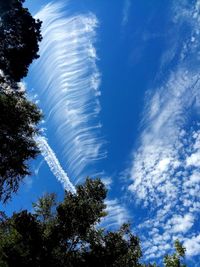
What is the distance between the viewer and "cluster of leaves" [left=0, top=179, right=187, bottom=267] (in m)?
35.9

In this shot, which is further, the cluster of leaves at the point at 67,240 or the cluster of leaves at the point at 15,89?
the cluster of leaves at the point at 67,240

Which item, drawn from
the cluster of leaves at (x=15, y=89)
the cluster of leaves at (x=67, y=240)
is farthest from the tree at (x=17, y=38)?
the cluster of leaves at (x=67, y=240)

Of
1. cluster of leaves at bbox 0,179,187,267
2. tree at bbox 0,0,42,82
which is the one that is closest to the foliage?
cluster of leaves at bbox 0,179,187,267

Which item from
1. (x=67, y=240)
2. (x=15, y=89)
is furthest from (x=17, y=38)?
(x=67, y=240)

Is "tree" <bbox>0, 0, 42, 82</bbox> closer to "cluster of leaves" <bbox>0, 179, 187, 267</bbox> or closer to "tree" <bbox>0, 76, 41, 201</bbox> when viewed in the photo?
"tree" <bbox>0, 76, 41, 201</bbox>

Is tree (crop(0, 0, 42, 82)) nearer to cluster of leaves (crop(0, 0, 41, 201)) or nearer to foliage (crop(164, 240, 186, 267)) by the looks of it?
cluster of leaves (crop(0, 0, 41, 201))

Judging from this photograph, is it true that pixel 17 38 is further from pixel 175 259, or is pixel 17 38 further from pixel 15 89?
pixel 175 259

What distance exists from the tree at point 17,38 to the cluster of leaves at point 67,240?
1314 cm

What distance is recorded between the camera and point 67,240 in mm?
38219

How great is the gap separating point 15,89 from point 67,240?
50.9 ft

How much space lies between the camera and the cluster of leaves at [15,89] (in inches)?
1081

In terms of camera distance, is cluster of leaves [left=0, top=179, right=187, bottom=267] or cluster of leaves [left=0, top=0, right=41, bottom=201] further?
cluster of leaves [left=0, top=179, right=187, bottom=267]

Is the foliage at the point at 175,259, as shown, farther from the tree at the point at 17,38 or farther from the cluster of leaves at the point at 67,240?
the tree at the point at 17,38

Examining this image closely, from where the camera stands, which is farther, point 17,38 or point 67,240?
point 67,240
